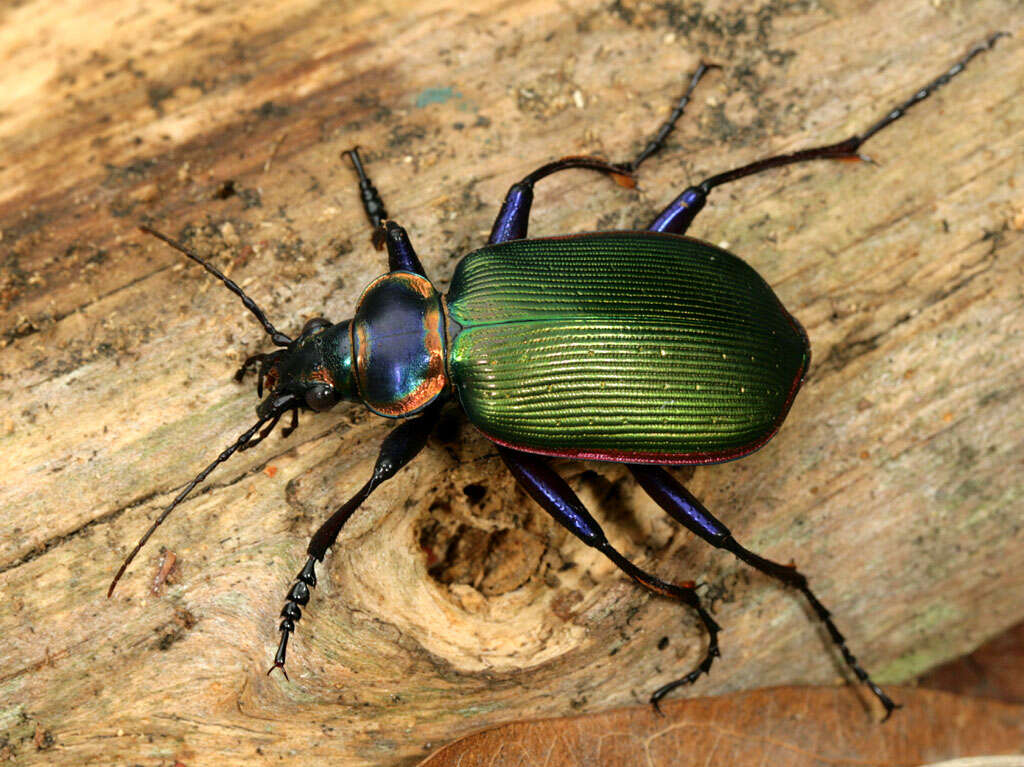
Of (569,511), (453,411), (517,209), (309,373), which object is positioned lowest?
(569,511)

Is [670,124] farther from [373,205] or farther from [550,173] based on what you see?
[373,205]

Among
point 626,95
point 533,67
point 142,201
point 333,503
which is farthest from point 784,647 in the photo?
point 142,201

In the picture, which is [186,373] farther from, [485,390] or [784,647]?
[784,647]

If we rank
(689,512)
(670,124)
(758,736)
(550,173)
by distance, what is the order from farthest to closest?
1. (670,124)
2. (550,173)
3. (758,736)
4. (689,512)

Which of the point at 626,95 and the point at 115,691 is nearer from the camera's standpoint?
the point at 115,691

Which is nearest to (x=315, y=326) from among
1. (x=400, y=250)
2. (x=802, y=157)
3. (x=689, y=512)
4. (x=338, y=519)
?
(x=400, y=250)

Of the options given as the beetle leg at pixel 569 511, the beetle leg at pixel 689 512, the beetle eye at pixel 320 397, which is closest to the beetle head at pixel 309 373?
the beetle eye at pixel 320 397

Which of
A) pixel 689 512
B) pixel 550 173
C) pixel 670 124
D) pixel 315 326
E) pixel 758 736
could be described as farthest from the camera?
pixel 670 124
